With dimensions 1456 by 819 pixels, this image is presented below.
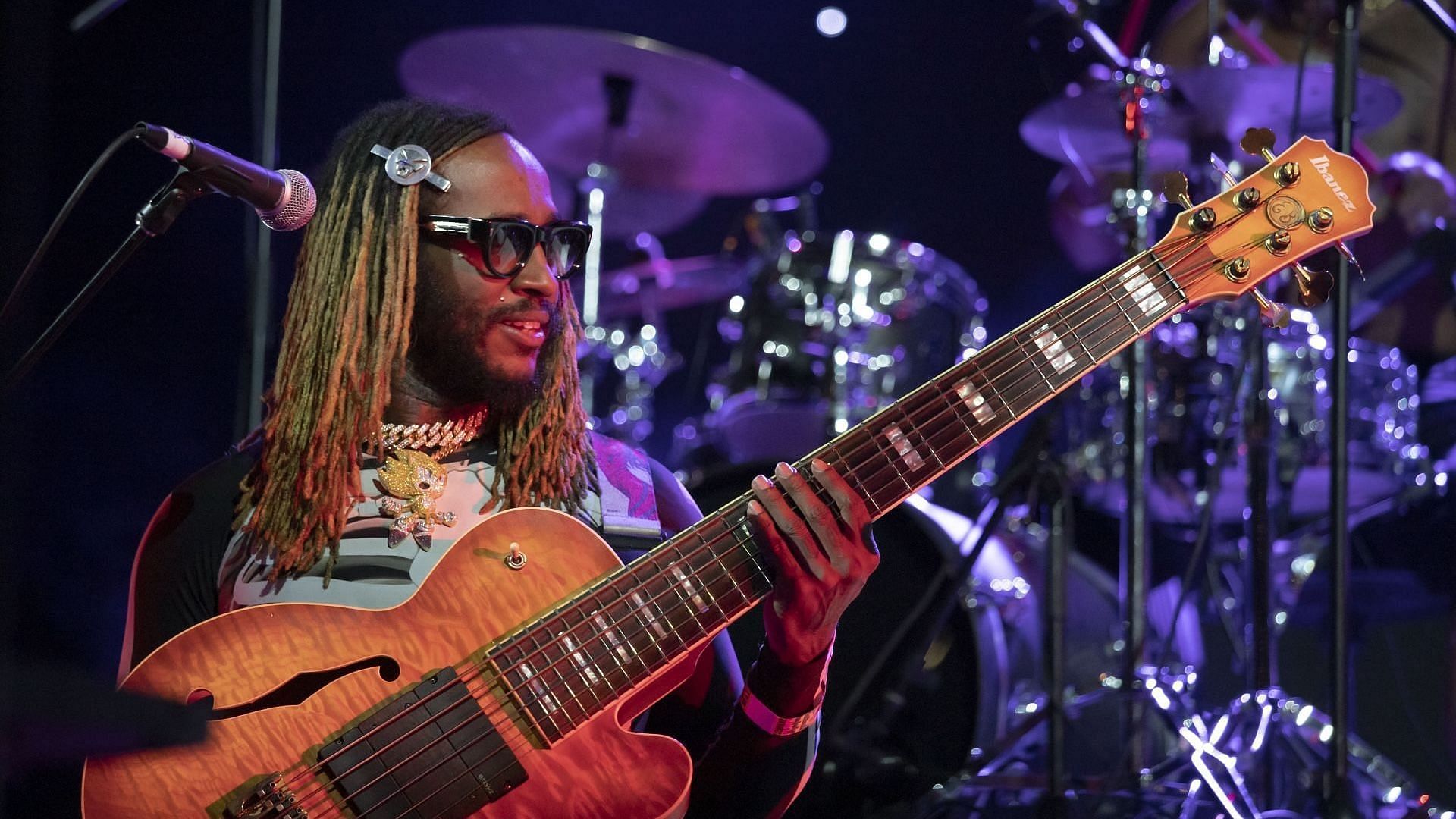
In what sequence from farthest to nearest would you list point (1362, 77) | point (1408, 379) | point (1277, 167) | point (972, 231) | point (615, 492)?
1. point (972, 231)
2. point (1408, 379)
3. point (1362, 77)
4. point (615, 492)
5. point (1277, 167)

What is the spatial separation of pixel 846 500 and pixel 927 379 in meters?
2.99

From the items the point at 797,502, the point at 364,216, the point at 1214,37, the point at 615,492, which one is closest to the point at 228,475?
A: the point at 364,216

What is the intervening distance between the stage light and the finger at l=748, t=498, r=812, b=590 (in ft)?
17.7

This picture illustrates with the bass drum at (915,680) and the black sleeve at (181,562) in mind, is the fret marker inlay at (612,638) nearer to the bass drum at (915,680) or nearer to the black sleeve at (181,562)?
the black sleeve at (181,562)

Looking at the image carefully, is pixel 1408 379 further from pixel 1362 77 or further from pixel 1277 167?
pixel 1277 167

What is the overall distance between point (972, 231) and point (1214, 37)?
3.03 meters

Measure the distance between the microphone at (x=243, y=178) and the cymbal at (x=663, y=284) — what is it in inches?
159

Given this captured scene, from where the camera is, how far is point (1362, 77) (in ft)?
13.0

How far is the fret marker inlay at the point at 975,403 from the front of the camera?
2285mm

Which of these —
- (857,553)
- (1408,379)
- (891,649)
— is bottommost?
(1408,379)

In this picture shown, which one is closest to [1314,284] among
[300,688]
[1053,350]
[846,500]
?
[1053,350]

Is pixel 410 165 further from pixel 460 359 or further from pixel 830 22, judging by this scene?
pixel 830 22

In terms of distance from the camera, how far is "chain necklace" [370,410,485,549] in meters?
2.36

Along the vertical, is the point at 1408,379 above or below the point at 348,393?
below
